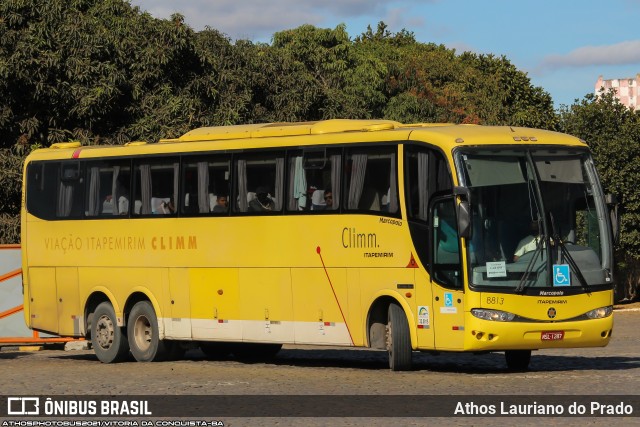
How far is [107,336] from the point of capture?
1008 inches

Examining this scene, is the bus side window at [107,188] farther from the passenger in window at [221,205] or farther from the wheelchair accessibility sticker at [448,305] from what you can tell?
the wheelchair accessibility sticker at [448,305]

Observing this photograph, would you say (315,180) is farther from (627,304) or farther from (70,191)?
(627,304)

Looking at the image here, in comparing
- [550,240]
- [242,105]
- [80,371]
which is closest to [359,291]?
[550,240]

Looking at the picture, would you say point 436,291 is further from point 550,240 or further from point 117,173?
point 117,173

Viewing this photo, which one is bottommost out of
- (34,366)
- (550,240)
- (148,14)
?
(34,366)

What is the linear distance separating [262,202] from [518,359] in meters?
4.65

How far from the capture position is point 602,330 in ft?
65.4

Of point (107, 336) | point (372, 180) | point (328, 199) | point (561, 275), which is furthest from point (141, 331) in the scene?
point (561, 275)

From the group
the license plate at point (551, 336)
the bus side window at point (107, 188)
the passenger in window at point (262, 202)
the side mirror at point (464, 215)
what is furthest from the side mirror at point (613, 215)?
the bus side window at point (107, 188)

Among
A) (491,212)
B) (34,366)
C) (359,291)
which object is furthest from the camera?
(34,366)

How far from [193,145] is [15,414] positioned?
9652 millimetres

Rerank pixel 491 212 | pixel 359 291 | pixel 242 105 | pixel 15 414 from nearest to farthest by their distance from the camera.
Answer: pixel 15 414, pixel 491 212, pixel 359 291, pixel 242 105

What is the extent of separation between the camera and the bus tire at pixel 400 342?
20.5 metres

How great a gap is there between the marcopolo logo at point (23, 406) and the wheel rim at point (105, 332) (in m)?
8.68
